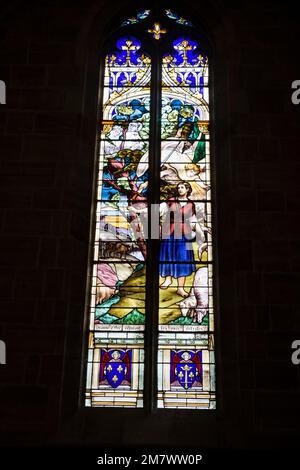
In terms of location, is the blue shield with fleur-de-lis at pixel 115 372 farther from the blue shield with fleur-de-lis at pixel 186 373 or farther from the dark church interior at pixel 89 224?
the blue shield with fleur-de-lis at pixel 186 373

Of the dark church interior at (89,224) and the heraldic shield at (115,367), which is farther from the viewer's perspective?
the heraldic shield at (115,367)

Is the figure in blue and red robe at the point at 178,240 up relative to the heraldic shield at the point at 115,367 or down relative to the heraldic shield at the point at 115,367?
up

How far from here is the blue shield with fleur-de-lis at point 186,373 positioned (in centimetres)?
586

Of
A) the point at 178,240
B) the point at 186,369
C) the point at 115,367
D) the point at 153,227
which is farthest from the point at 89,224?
the point at 186,369

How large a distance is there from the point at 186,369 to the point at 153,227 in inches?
54.8

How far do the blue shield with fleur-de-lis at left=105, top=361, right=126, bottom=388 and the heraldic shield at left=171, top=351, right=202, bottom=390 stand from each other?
436mm

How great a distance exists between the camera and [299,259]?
20.0 feet

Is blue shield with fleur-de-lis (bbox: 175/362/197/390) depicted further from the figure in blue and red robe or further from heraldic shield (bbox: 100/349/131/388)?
the figure in blue and red robe

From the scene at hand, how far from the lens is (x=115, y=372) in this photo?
19.4 feet

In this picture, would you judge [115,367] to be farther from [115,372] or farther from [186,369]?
[186,369]

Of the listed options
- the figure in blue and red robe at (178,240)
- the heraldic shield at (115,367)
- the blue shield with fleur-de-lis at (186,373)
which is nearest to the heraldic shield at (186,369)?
the blue shield with fleur-de-lis at (186,373)
